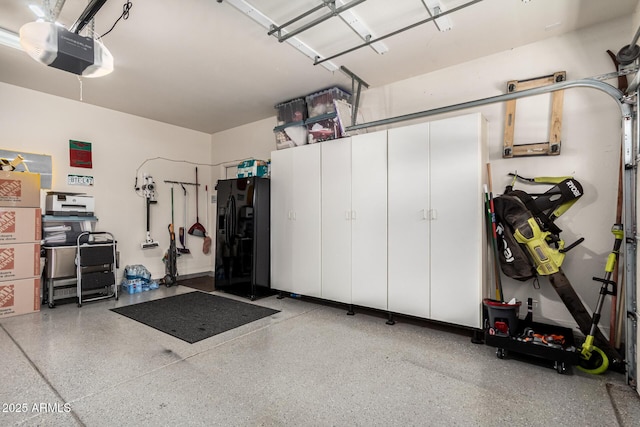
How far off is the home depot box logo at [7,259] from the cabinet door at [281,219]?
120 inches

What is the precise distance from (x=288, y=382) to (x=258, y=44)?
3064 mm

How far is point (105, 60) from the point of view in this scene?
240 centimetres

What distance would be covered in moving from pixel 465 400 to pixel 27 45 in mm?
3837

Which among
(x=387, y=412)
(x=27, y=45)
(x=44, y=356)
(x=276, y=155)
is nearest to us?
(x=387, y=412)

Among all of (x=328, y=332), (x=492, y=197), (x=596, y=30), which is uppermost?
(x=596, y=30)

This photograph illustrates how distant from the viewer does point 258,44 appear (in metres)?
3.03

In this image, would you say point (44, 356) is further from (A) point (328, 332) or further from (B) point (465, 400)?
(B) point (465, 400)

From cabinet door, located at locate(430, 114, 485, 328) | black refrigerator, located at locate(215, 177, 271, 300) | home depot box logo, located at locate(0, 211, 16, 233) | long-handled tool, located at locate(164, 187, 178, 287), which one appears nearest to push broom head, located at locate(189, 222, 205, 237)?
long-handled tool, located at locate(164, 187, 178, 287)

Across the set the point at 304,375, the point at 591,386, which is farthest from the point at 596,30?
the point at 304,375

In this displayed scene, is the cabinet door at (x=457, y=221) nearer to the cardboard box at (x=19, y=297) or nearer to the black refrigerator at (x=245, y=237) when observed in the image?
the black refrigerator at (x=245, y=237)

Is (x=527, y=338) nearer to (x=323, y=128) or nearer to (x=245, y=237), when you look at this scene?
(x=323, y=128)

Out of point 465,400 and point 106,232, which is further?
point 106,232

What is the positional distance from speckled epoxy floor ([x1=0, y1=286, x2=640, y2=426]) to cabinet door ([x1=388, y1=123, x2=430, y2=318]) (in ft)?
1.24

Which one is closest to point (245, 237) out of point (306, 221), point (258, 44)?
point (306, 221)
